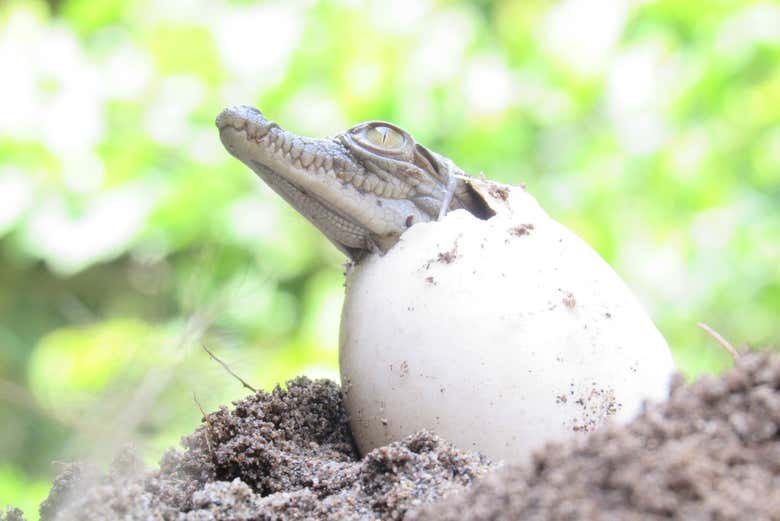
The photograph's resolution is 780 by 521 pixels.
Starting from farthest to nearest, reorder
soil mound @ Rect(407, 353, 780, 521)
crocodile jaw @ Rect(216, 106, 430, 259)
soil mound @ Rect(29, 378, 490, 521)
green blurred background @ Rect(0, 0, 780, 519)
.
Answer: green blurred background @ Rect(0, 0, 780, 519) < crocodile jaw @ Rect(216, 106, 430, 259) < soil mound @ Rect(29, 378, 490, 521) < soil mound @ Rect(407, 353, 780, 521)

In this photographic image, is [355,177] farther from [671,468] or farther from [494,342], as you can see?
[671,468]

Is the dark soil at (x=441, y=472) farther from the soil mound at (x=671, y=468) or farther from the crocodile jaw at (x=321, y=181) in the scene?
the crocodile jaw at (x=321, y=181)

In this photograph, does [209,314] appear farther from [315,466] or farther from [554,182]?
[554,182]

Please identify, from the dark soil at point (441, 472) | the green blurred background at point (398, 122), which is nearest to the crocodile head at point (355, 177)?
the dark soil at point (441, 472)

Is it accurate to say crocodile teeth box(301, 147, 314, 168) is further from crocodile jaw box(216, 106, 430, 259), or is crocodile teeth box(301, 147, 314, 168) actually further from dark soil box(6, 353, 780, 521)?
dark soil box(6, 353, 780, 521)

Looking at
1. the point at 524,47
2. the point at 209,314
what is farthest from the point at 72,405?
the point at 524,47

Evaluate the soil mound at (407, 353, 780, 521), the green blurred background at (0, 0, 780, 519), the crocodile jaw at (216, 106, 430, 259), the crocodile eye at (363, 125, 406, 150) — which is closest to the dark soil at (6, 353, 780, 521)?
the soil mound at (407, 353, 780, 521)
